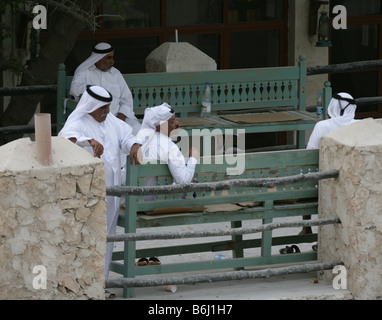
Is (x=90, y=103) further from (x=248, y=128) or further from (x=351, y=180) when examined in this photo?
(x=248, y=128)

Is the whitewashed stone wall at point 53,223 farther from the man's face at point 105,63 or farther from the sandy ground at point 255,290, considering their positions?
the man's face at point 105,63

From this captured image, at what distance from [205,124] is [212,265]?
310 cm

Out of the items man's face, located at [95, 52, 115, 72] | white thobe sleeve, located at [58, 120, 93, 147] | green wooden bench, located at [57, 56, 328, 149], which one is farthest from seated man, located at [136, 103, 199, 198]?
man's face, located at [95, 52, 115, 72]

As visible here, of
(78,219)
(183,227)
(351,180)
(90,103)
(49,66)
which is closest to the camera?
(78,219)

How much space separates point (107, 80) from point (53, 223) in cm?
410

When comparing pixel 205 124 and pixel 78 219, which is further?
pixel 205 124

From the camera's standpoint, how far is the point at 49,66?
1102 centimetres

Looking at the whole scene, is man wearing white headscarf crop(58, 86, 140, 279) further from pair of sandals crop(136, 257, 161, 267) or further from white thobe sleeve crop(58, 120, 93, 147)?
pair of sandals crop(136, 257, 161, 267)

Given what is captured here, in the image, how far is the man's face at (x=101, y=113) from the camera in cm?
813

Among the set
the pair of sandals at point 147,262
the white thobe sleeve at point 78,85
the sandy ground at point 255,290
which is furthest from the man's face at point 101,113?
the white thobe sleeve at point 78,85

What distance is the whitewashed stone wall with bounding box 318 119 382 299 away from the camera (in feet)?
23.1

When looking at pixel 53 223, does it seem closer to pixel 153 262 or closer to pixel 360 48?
pixel 153 262

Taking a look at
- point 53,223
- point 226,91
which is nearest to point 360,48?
point 226,91

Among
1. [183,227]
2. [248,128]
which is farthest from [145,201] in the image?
[248,128]
